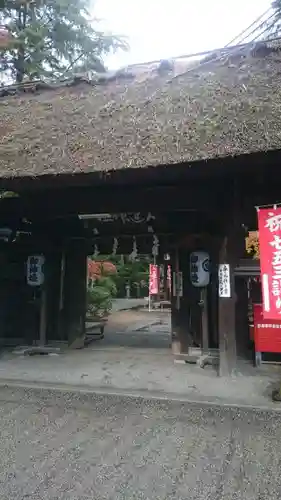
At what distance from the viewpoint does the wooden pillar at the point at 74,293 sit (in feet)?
26.0

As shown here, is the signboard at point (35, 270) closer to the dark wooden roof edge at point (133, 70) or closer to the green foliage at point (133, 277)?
the dark wooden roof edge at point (133, 70)

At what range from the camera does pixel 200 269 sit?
21.5 feet

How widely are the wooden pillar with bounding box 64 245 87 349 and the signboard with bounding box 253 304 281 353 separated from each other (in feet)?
11.3

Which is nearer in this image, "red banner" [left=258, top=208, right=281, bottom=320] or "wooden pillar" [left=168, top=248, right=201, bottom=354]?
"red banner" [left=258, top=208, right=281, bottom=320]

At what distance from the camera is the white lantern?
21.5ft

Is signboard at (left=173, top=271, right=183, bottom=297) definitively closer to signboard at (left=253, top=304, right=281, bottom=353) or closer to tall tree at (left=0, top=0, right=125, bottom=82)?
signboard at (left=253, top=304, right=281, bottom=353)

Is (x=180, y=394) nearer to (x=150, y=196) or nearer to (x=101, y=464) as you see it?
(x=101, y=464)

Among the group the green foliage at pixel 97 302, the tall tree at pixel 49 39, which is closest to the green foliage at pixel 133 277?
the green foliage at pixel 97 302

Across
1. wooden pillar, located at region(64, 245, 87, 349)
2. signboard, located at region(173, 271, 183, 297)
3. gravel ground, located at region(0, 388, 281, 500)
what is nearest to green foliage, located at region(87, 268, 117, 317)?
wooden pillar, located at region(64, 245, 87, 349)

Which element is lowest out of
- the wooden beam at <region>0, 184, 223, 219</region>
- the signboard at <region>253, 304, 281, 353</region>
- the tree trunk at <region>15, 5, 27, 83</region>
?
the signboard at <region>253, 304, 281, 353</region>

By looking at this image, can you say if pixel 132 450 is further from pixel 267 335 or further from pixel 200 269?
pixel 200 269

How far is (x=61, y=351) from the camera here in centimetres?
762

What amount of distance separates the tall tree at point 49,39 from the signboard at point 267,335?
11.2 m

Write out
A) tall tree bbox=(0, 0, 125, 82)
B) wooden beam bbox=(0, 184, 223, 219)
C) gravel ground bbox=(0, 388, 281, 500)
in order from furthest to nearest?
tall tree bbox=(0, 0, 125, 82)
wooden beam bbox=(0, 184, 223, 219)
gravel ground bbox=(0, 388, 281, 500)
